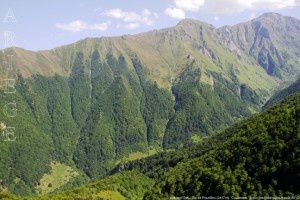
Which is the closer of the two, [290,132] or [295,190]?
[295,190]

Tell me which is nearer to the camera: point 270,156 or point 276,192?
point 276,192

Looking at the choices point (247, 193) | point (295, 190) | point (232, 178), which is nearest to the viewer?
point (295, 190)

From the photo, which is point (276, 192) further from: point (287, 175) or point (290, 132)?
point (290, 132)

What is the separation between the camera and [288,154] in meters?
188

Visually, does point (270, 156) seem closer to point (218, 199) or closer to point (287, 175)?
point (287, 175)

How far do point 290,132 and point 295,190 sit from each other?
33.6 metres

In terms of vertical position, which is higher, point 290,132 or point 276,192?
point 290,132

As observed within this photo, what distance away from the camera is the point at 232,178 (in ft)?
654

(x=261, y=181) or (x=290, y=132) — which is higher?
(x=290, y=132)

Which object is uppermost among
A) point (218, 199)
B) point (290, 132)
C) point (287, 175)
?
point (290, 132)

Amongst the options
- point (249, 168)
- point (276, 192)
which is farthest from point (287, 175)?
point (249, 168)

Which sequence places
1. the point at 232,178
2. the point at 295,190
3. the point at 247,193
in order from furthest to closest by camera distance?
the point at 232,178
the point at 247,193
the point at 295,190

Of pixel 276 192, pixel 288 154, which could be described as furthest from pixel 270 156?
pixel 276 192

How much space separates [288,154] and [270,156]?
347 inches
